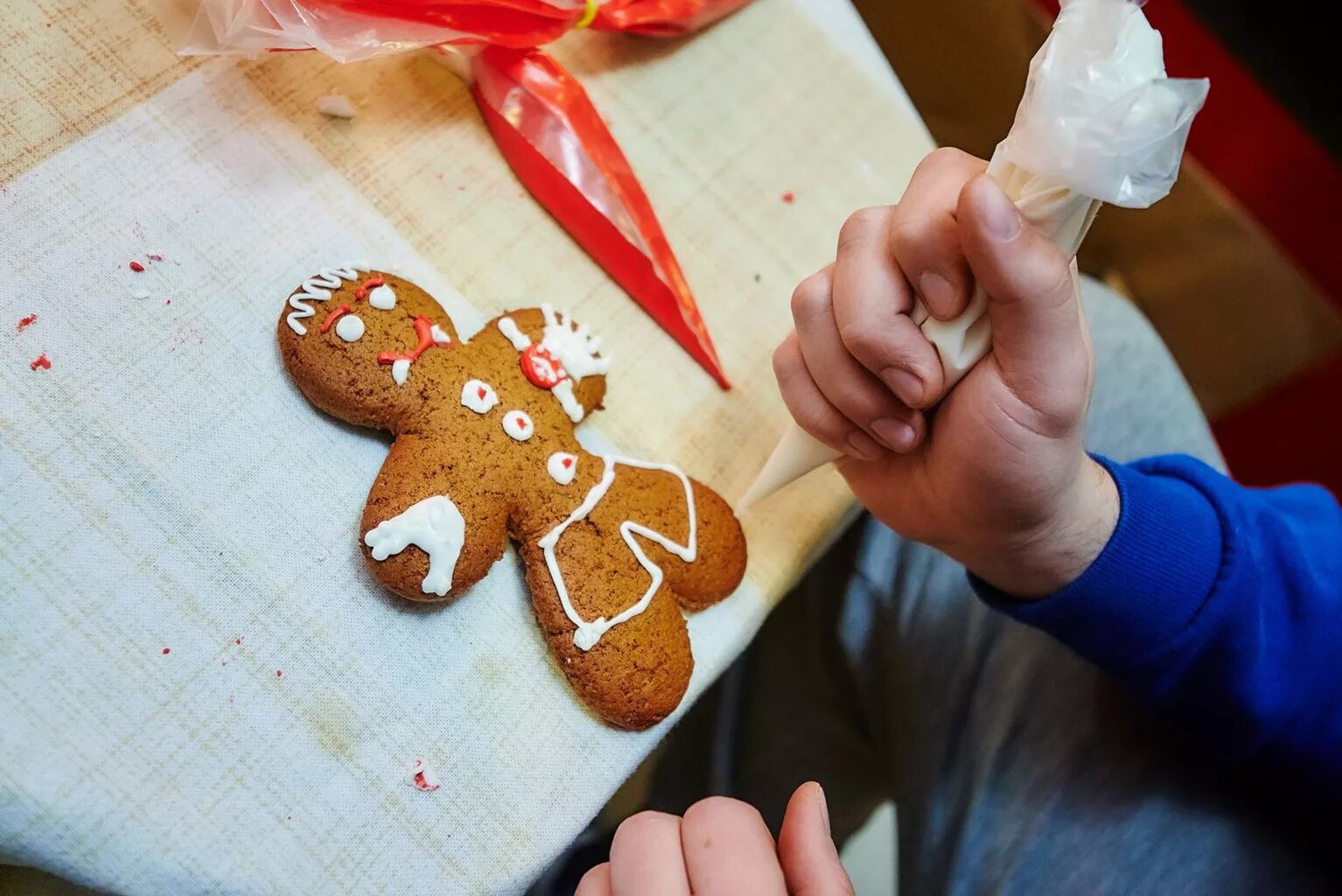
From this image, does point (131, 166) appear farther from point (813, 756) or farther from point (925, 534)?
point (813, 756)

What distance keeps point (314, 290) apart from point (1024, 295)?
45 cm

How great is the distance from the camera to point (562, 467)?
0.66 meters

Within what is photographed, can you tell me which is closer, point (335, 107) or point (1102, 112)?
point (1102, 112)

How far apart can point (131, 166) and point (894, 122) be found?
0.66m

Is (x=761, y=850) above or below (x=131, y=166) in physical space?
below

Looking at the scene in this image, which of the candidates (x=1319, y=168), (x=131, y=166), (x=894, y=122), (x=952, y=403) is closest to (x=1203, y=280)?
(x=1319, y=168)

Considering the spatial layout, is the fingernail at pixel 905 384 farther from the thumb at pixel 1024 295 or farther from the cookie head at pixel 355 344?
the cookie head at pixel 355 344

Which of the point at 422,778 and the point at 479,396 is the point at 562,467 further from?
the point at 422,778

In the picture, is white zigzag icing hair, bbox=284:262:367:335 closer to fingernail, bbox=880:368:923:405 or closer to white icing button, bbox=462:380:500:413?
white icing button, bbox=462:380:500:413

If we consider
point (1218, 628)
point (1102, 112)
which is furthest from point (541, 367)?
point (1218, 628)

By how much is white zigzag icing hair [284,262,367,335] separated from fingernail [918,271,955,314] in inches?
14.9

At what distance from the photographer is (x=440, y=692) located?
63 centimetres

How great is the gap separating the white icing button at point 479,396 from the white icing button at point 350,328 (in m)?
0.08

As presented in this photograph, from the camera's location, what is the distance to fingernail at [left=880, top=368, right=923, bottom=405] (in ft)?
1.87
